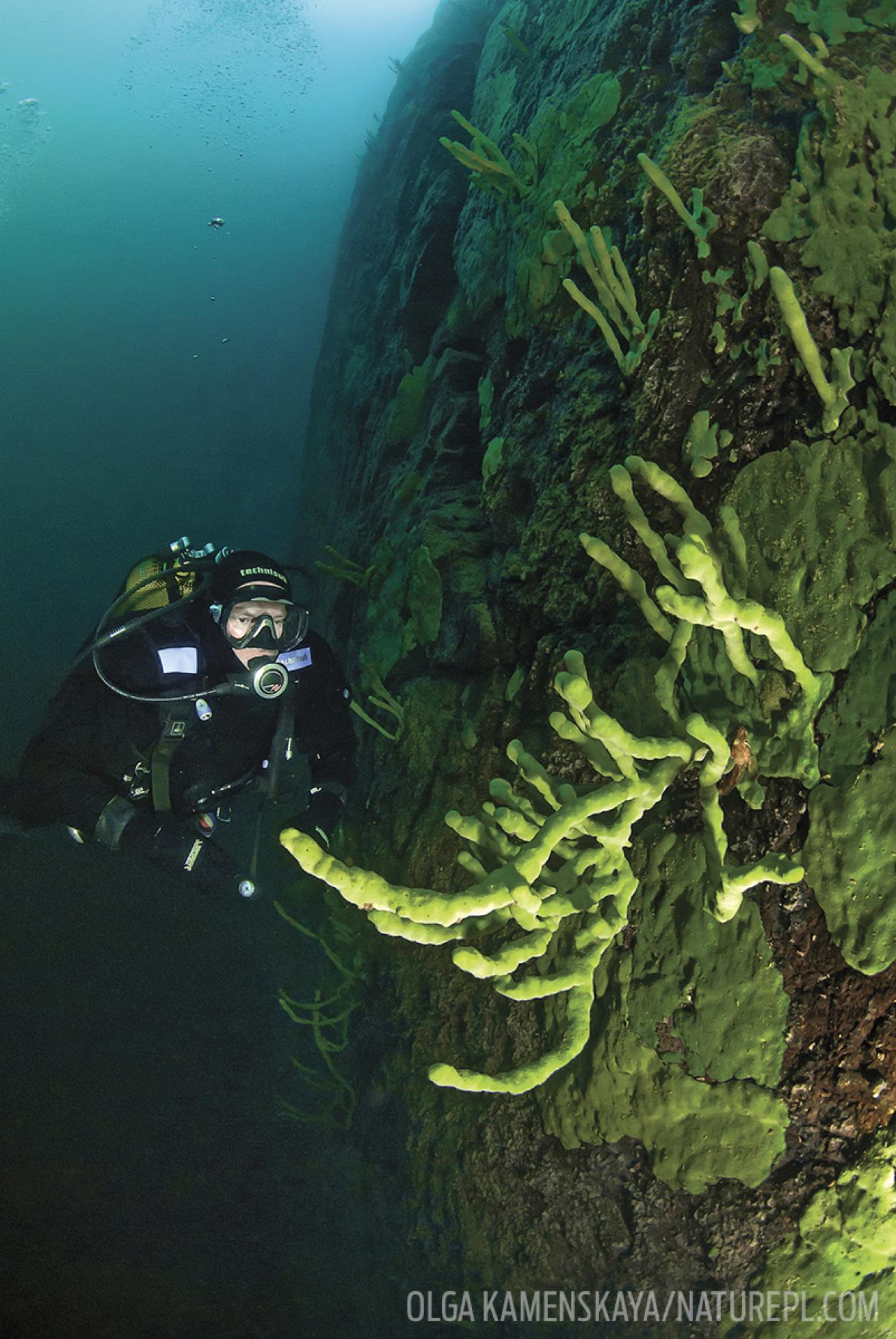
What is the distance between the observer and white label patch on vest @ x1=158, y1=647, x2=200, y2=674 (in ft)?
13.0

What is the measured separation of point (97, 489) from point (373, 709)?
57.0 ft

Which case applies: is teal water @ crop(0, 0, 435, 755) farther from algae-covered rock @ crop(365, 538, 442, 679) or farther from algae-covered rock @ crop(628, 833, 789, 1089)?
algae-covered rock @ crop(628, 833, 789, 1089)

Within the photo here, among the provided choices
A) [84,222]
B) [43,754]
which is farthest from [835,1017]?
[84,222]

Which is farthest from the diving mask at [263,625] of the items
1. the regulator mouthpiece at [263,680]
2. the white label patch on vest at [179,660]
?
the white label patch on vest at [179,660]

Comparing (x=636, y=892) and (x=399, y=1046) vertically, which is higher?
(x=636, y=892)

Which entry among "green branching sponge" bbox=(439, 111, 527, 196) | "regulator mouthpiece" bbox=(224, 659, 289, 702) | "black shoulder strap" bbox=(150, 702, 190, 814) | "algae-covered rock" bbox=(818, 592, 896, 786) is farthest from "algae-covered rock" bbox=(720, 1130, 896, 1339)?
"green branching sponge" bbox=(439, 111, 527, 196)

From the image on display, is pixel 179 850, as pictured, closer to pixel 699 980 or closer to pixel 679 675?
pixel 699 980

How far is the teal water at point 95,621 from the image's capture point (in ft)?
14.1

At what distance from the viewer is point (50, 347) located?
23.7 metres

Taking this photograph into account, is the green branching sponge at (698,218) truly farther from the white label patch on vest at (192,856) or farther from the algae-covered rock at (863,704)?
the white label patch on vest at (192,856)

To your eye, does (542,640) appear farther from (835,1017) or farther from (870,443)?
(835,1017)

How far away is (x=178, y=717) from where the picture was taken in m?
3.98

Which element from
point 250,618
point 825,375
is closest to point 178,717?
point 250,618

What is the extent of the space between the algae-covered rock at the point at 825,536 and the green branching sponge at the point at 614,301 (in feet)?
2.31
